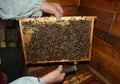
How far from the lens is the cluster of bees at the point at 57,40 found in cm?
136

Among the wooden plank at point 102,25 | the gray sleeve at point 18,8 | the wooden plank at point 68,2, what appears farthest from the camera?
the wooden plank at point 68,2

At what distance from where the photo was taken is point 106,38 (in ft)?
4.71

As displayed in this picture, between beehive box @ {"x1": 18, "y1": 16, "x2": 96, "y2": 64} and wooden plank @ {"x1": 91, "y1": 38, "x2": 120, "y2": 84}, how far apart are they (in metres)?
0.15

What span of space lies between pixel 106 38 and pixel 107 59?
20 cm

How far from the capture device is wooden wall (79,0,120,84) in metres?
1.31

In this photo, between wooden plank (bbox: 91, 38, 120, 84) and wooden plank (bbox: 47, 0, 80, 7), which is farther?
wooden plank (bbox: 47, 0, 80, 7)

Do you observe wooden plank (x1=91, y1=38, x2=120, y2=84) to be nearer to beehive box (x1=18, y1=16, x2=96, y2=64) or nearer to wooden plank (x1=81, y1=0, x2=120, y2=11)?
beehive box (x1=18, y1=16, x2=96, y2=64)

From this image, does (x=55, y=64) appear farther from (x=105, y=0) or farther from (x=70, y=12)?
(x=105, y=0)

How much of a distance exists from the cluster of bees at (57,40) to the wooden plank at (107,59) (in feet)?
0.53

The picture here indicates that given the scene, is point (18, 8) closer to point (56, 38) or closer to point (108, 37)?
point (56, 38)

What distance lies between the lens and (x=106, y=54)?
1455 mm

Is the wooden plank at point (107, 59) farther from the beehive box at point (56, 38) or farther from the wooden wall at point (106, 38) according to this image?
the beehive box at point (56, 38)

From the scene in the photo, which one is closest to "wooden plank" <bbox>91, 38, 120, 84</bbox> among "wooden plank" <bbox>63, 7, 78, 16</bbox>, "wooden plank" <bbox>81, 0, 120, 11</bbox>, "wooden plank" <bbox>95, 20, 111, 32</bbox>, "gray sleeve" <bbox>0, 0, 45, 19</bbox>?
"wooden plank" <bbox>95, 20, 111, 32</bbox>

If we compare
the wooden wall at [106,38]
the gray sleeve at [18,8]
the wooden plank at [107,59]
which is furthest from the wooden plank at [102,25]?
the gray sleeve at [18,8]
